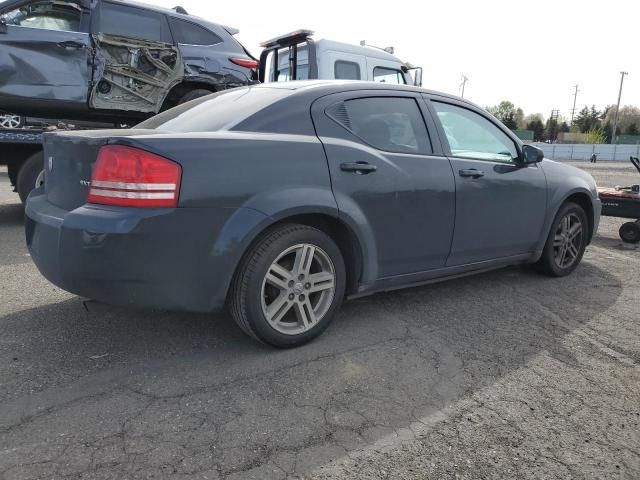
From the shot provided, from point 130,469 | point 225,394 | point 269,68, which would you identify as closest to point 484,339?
point 225,394

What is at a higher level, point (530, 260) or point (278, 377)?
point (530, 260)

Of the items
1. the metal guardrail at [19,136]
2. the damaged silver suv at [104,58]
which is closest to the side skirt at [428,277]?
the metal guardrail at [19,136]

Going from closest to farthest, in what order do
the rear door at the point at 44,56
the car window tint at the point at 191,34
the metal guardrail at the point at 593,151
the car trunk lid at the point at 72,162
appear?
the car trunk lid at the point at 72,162, the rear door at the point at 44,56, the car window tint at the point at 191,34, the metal guardrail at the point at 593,151

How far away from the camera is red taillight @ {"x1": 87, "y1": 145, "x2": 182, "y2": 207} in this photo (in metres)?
2.56

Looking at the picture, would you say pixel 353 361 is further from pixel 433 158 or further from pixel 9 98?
pixel 9 98

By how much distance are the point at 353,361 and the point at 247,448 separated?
3.15 feet

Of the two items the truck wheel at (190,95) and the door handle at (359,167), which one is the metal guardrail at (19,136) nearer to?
the truck wheel at (190,95)

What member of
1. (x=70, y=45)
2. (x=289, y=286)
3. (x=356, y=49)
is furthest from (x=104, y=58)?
(x=289, y=286)

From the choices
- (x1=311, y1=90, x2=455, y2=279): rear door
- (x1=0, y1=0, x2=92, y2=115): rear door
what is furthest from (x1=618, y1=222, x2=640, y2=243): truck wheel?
(x1=0, y1=0, x2=92, y2=115): rear door

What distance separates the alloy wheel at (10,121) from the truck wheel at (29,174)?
0.45 meters

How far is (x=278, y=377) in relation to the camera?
274 centimetres

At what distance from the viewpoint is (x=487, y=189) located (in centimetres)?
394

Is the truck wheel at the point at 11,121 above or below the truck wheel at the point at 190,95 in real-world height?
below

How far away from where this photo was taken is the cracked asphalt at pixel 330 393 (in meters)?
2.08
